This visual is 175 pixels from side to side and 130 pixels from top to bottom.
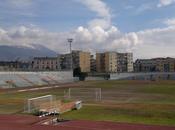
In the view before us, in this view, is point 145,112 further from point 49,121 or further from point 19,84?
point 19,84

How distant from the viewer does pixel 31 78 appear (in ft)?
265

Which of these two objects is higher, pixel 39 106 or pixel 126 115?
pixel 39 106

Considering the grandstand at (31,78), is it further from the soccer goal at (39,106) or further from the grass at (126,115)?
the grass at (126,115)

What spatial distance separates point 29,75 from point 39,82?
4695 millimetres

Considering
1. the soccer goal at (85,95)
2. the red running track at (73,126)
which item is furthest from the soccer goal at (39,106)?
the soccer goal at (85,95)

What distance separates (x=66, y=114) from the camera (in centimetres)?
2442

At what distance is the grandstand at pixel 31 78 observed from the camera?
70125 millimetres

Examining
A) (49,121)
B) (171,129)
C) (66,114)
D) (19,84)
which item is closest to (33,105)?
(66,114)

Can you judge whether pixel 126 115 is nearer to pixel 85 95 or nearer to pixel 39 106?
pixel 39 106

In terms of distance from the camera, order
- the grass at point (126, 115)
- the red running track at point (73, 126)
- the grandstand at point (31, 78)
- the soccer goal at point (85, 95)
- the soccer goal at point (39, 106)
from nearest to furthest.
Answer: the red running track at point (73, 126) → the grass at point (126, 115) → the soccer goal at point (39, 106) → the soccer goal at point (85, 95) → the grandstand at point (31, 78)

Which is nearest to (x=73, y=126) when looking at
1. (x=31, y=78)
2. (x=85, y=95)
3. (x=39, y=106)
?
(x=39, y=106)

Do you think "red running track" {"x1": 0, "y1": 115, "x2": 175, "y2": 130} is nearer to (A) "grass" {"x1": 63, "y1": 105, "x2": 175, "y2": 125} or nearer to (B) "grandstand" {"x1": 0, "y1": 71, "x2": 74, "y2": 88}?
(A) "grass" {"x1": 63, "y1": 105, "x2": 175, "y2": 125}

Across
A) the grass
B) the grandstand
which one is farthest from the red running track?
the grandstand

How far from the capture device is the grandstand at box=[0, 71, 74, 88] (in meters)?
70.1
